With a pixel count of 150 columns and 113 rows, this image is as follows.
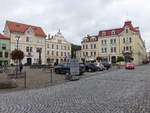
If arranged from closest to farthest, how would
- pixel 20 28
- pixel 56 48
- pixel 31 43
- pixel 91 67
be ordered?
pixel 91 67 → pixel 20 28 → pixel 31 43 → pixel 56 48

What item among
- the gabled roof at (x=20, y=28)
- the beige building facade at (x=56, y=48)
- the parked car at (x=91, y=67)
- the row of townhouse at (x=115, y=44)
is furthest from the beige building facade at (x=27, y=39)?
the parked car at (x=91, y=67)

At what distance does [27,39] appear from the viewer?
202 ft

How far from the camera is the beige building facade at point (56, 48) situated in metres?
68.5

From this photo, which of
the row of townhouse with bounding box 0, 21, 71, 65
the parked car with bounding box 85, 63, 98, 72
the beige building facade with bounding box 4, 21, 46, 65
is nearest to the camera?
the parked car with bounding box 85, 63, 98, 72

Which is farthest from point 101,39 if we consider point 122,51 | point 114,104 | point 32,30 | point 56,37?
point 114,104

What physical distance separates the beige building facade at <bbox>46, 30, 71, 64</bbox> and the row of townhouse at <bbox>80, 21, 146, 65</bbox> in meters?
9.06

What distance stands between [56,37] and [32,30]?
11.5m

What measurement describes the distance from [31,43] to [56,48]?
38.8 feet

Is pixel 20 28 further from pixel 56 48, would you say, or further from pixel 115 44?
pixel 115 44

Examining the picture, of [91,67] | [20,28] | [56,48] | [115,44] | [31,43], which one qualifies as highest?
[20,28]

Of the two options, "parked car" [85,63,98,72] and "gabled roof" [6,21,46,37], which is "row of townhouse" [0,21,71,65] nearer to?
"gabled roof" [6,21,46,37]

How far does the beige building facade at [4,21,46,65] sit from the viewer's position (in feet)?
189

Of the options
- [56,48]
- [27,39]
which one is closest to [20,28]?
[27,39]

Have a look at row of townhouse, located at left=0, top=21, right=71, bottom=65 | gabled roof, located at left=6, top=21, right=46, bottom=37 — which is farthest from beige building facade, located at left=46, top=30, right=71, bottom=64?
gabled roof, located at left=6, top=21, right=46, bottom=37
